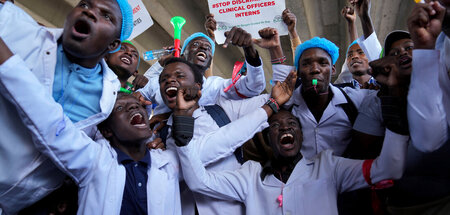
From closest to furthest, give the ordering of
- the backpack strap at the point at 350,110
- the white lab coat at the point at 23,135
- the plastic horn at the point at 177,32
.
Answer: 1. the white lab coat at the point at 23,135
2. the backpack strap at the point at 350,110
3. the plastic horn at the point at 177,32

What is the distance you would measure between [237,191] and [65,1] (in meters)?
3.81

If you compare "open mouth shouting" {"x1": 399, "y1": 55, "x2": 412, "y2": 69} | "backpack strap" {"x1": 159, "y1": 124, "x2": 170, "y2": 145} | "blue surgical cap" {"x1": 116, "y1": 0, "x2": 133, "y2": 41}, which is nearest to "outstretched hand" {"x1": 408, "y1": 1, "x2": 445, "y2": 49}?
"open mouth shouting" {"x1": 399, "y1": 55, "x2": 412, "y2": 69}

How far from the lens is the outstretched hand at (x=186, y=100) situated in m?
1.80

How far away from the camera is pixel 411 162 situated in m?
1.64

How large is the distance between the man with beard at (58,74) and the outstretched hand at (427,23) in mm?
1367

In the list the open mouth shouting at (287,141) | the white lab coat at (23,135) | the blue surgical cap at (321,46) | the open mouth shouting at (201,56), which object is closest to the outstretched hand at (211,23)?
the open mouth shouting at (201,56)

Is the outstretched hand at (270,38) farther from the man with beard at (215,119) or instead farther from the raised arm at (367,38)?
the raised arm at (367,38)

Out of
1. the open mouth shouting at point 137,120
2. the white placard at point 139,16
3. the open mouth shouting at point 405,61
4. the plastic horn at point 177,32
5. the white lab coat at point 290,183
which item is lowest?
the white lab coat at point 290,183

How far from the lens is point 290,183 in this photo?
194 centimetres

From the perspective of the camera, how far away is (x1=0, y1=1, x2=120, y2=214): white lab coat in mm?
1219

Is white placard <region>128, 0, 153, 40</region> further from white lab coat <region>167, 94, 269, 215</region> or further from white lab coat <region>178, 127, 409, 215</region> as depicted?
white lab coat <region>178, 127, 409, 215</region>

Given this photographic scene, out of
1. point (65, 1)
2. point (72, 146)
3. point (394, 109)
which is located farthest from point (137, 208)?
point (65, 1)

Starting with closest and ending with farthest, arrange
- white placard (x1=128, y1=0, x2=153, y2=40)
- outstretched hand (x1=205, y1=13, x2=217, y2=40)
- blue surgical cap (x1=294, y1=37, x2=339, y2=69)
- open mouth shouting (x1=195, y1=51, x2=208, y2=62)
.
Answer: blue surgical cap (x1=294, y1=37, x2=339, y2=69) → open mouth shouting (x1=195, y1=51, x2=208, y2=62) → outstretched hand (x1=205, y1=13, x2=217, y2=40) → white placard (x1=128, y1=0, x2=153, y2=40)

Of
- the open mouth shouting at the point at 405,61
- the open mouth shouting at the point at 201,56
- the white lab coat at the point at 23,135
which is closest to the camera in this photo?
the white lab coat at the point at 23,135
